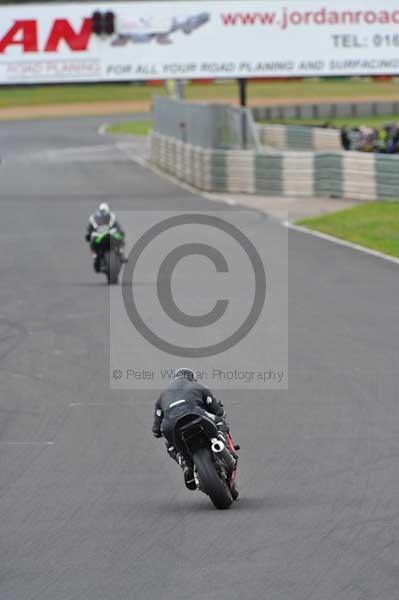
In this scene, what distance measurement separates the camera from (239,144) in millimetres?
38625

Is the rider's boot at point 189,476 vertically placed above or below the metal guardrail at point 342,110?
above

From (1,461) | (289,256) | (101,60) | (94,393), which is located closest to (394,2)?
(101,60)

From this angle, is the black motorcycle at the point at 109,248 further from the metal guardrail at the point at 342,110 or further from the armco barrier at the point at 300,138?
the metal guardrail at the point at 342,110

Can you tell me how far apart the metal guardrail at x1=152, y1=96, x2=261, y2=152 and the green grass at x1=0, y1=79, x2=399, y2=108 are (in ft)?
148

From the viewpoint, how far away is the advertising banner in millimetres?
38562

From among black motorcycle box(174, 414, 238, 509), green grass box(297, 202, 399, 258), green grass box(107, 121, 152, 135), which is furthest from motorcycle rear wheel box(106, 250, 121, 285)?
green grass box(107, 121, 152, 135)

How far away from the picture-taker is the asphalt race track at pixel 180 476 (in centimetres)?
898

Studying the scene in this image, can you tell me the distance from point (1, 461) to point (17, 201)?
2656cm

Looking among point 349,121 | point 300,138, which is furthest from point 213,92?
point 300,138

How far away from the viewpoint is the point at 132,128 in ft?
227

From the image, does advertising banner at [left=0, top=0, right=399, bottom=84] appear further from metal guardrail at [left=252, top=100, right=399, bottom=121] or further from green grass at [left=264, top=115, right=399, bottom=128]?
metal guardrail at [left=252, top=100, right=399, bottom=121]

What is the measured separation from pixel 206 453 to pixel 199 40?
2935 cm

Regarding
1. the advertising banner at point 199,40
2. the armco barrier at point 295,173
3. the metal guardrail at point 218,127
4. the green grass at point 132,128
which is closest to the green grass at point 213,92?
the green grass at point 132,128

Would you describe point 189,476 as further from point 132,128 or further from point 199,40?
point 132,128
